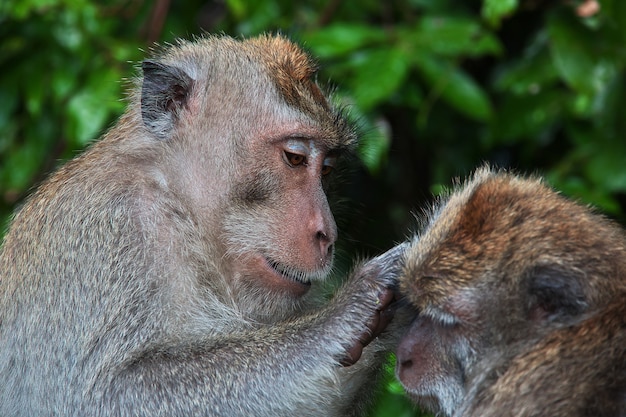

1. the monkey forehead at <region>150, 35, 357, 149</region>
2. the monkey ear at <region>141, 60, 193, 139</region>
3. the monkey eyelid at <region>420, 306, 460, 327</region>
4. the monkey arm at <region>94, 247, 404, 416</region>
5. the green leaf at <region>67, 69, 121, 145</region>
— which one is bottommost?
the monkey arm at <region>94, 247, 404, 416</region>

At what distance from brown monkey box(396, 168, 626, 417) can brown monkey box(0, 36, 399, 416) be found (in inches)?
17.5

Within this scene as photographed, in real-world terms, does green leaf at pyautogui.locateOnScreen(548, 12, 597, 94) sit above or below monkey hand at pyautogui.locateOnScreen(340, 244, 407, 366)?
above

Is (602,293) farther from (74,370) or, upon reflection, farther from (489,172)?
(74,370)

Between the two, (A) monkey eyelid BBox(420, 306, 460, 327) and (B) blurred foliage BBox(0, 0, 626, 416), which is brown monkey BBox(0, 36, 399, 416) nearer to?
(A) monkey eyelid BBox(420, 306, 460, 327)

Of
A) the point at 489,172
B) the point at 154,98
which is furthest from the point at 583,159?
the point at 154,98

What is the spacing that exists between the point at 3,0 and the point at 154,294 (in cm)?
336

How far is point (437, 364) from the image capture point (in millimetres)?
3607

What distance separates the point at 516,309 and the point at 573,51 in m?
3.04

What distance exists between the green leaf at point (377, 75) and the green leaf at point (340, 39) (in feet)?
0.29

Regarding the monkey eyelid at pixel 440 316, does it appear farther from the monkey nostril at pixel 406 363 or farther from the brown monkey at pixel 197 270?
the brown monkey at pixel 197 270

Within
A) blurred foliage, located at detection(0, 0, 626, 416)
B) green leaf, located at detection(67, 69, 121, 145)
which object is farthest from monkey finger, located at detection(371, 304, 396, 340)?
green leaf, located at detection(67, 69, 121, 145)

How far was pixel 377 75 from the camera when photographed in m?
5.96

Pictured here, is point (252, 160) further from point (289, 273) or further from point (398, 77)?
point (398, 77)

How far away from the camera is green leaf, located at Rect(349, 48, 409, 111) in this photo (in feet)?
19.1
